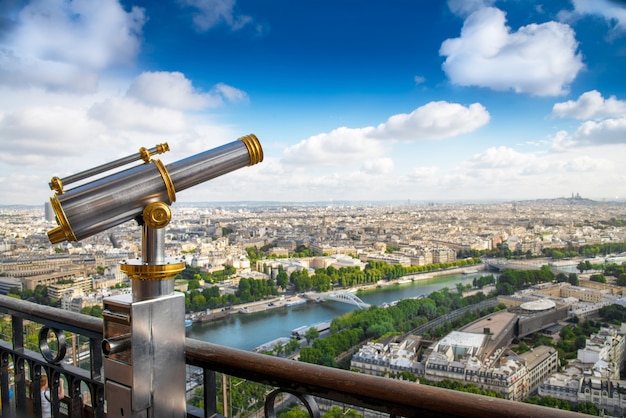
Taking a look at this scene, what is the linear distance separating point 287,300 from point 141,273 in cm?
1469

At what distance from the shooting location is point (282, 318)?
13.7 meters

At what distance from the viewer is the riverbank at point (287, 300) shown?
10602 mm

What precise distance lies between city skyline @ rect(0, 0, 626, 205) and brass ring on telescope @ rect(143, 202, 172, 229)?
0.35ft

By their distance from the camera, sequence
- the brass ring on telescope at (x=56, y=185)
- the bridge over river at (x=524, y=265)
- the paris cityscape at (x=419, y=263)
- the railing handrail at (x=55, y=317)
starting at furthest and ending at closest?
1. the bridge over river at (x=524, y=265)
2. the paris cityscape at (x=419, y=263)
3. the railing handrail at (x=55, y=317)
4. the brass ring on telescope at (x=56, y=185)

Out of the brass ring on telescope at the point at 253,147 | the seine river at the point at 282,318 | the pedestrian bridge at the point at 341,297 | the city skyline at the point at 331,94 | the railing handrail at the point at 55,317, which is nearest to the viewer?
the brass ring on telescope at the point at 253,147

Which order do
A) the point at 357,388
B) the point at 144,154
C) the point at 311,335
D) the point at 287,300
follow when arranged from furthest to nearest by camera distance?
1. the point at 287,300
2. the point at 311,335
3. the point at 144,154
4. the point at 357,388

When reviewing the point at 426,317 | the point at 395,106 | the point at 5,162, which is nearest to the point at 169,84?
the point at 5,162

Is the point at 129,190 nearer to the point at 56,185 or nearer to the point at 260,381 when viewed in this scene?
the point at 56,185

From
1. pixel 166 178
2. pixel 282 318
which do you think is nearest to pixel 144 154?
pixel 166 178

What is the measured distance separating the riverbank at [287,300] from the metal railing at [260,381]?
Result: 189 inches

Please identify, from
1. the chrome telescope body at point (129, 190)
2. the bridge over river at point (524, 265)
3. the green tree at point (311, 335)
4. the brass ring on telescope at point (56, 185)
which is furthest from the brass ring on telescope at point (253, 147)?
the bridge over river at point (524, 265)

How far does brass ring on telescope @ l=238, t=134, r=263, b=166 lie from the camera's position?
2.57ft

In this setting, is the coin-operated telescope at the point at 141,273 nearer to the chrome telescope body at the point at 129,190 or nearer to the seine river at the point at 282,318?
the chrome telescope body at the point at 129,190

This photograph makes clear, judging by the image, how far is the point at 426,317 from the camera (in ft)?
44.3
